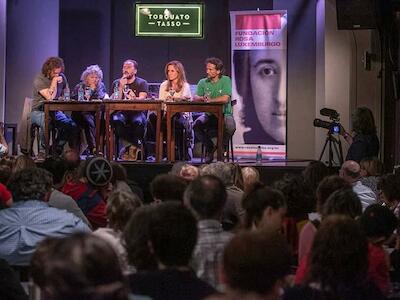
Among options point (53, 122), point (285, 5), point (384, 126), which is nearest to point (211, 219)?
point (53, 122)

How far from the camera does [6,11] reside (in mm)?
11227

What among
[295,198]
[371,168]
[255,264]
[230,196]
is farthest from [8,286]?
[371,168]

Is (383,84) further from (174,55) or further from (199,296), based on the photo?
(199,296)

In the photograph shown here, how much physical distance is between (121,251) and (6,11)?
8.79 meters

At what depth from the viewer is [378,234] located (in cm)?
316

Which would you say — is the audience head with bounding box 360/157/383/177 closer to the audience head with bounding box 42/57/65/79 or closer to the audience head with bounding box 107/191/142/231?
the audience head with bounding box 107/191/142/231

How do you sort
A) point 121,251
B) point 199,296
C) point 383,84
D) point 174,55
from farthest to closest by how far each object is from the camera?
1. point 174,55
2. point 383,84
3. point 121,251
4. point 199,296

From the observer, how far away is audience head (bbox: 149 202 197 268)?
238 cm

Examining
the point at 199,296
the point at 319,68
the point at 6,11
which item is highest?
the point at 6,11

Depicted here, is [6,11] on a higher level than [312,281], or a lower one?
higher

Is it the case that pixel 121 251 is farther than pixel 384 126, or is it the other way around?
pixel 384 126

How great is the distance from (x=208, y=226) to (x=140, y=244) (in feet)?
2.38

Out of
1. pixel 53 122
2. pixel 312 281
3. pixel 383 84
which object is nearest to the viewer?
pixel 312 281

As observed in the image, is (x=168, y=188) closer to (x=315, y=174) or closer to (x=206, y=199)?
(x=206, y=199)
